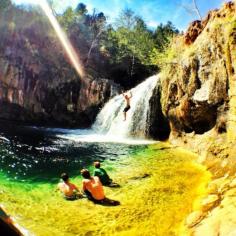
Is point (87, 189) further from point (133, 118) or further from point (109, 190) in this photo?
point (133, 118)

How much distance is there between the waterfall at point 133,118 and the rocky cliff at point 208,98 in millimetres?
2794

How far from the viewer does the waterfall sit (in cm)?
2941

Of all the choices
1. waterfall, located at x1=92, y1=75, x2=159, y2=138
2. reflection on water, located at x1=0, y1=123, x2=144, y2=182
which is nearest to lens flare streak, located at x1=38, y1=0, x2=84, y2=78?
waterfall, located at x1=92, y1=75, x2=159, y2=138

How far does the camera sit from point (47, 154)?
22.6 meters

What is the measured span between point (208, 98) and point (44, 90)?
24779 millimetres

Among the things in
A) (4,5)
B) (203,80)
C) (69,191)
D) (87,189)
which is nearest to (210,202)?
(87,189)

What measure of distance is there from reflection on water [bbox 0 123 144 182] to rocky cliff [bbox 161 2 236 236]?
429 centimetres

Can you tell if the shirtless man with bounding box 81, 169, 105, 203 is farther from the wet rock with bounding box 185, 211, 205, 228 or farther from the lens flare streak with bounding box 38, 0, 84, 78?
the lens flare streak with bounding box 38, 0, 84, 78

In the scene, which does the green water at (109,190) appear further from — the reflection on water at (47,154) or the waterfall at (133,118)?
the waterfall at (133,118)

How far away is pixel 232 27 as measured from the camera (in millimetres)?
17797

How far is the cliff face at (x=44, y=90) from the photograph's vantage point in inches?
1522

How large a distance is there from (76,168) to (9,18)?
112 ft

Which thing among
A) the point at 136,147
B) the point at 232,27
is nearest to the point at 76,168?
the point at 136,147

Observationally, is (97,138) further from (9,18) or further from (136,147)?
(9,18)
